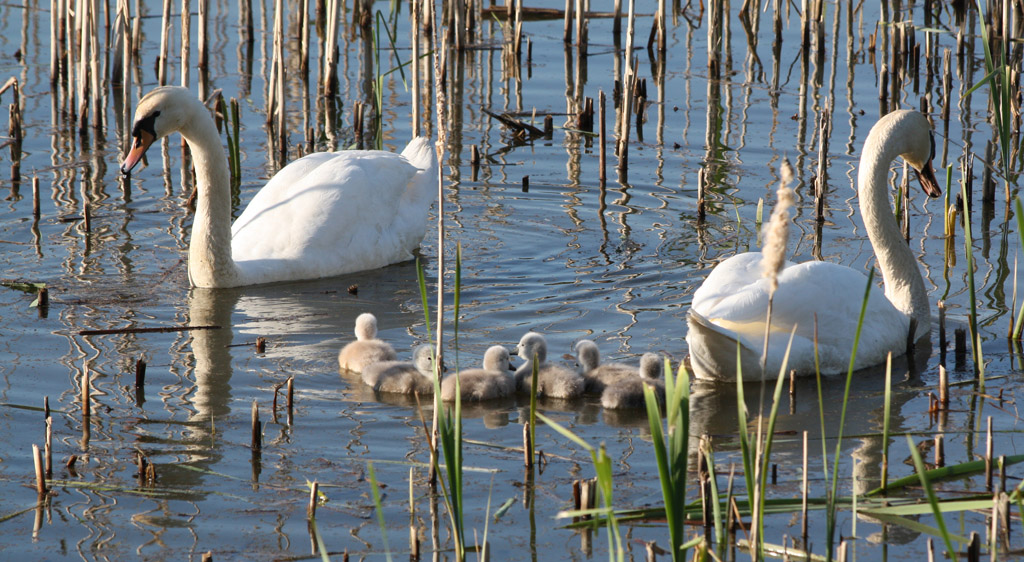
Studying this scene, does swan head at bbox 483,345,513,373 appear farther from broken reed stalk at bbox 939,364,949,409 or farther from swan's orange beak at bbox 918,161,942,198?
swan's orange beak at bbox 918,161,942,198

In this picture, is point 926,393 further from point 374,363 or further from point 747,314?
Answer: point 374,363

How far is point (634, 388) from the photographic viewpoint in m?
5.93

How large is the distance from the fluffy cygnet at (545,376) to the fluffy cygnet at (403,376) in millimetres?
436

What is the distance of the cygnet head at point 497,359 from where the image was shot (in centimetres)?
618

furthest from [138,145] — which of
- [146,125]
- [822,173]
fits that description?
[822,173]

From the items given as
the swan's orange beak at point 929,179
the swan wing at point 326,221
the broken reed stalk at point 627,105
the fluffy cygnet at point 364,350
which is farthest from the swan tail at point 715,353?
the broken reed stalk at point 627,105

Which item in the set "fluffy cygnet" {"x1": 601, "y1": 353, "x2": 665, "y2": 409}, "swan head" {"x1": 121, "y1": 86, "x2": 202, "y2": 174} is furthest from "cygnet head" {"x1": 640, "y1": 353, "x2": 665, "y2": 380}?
"swan head" {"x1": 121, "y1": 86, "x2": 202, "y2": 174}

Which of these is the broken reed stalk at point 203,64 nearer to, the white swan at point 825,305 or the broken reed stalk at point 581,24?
the broken reed stalk at point 581,24

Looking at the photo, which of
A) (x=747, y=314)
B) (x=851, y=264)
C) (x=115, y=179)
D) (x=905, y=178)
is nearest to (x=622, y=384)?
(x=747, y=314)

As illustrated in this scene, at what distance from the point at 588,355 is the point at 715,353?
1.95 feet

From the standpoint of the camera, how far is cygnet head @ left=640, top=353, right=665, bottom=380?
5918 millimetres

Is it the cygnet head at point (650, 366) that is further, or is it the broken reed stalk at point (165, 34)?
the broken reed stalk at point (165, 34)

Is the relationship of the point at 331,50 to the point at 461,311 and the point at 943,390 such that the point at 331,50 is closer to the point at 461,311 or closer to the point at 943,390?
the point at 461,311

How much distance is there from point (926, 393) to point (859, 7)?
28.2ft
